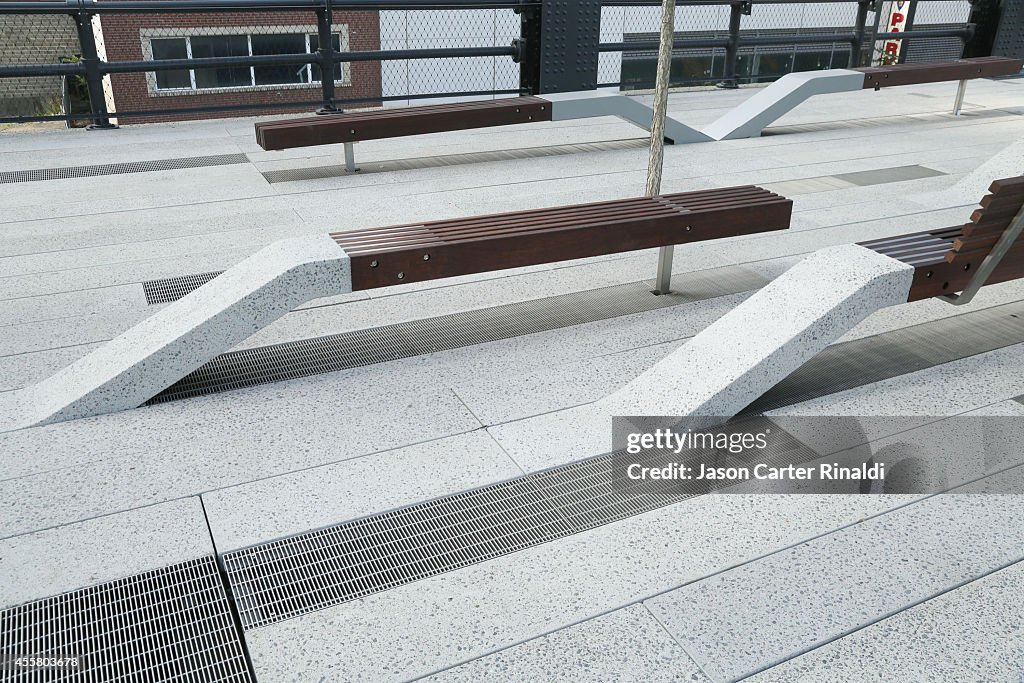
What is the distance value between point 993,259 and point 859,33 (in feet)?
27.3

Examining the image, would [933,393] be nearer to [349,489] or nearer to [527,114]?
[349,489]

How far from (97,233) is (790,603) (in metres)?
4.67

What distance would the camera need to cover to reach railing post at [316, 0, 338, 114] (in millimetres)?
8188

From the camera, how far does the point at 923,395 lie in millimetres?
3486

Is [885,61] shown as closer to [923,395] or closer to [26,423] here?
[923,395]

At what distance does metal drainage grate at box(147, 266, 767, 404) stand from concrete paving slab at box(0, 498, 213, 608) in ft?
2.75

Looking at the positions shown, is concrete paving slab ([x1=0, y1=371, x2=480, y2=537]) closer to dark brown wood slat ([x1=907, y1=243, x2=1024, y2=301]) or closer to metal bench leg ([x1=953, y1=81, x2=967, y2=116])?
dark brown wood slat ([x1=907, y1=243, x2=1024, y2=301])

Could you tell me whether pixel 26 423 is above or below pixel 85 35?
below

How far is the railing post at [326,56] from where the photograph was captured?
26.9 ft

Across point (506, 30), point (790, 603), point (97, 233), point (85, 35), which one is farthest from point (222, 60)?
point (506, 30)

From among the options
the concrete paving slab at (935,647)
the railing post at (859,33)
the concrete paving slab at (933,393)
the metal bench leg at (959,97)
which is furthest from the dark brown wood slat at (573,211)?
the railing post at (859,33)

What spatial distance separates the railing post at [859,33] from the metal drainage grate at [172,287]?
8.72m

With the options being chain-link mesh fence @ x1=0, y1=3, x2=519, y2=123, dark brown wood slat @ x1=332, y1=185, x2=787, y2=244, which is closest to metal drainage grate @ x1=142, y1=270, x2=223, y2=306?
dark brown wood slat @ x1=332, y1=185, x2=787, y2=244

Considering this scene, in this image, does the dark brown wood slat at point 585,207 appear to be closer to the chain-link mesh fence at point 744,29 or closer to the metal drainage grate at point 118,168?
the metal drainage grate at point 118,168
